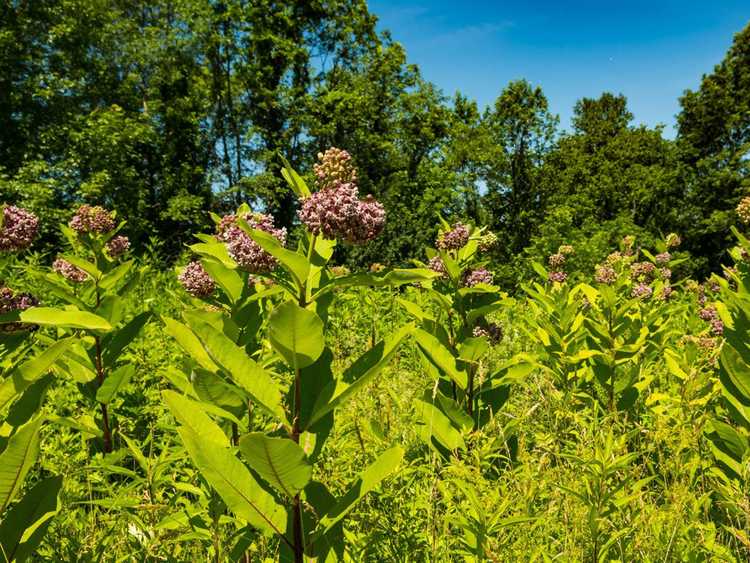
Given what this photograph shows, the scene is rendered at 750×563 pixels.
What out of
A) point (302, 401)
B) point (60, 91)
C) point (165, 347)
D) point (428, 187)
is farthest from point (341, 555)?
point (60, 91)

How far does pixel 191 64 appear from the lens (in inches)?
939

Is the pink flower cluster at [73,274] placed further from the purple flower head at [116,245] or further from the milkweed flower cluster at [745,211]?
the milkweed flower cluster at [745,211]

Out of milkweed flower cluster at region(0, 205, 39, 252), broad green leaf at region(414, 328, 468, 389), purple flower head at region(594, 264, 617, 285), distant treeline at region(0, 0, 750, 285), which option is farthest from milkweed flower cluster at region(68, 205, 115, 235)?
distant treeline at region(0, 0, 750, 285)

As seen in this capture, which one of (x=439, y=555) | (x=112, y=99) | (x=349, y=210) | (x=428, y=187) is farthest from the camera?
(x=112, y=99)

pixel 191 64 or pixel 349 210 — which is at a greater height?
pixel 191 64

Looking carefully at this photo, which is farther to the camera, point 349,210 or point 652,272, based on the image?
point 652,272

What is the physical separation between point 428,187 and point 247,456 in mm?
20515

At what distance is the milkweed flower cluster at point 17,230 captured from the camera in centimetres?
230

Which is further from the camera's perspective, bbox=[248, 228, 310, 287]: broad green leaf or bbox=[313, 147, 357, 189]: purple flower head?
bbox=[313, 147, 357, 189]: purple flower head

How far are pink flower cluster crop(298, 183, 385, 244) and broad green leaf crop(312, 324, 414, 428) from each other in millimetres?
332

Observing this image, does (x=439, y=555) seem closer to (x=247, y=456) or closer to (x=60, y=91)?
(x=247, y=456)

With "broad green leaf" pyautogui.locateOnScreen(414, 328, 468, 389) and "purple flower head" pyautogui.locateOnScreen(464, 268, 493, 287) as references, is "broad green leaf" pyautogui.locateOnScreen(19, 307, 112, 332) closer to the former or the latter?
"broad green leaf" pyautogui.locateOnScreen(414, 328, 468, 389)

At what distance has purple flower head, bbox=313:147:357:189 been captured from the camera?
1546 millimetres

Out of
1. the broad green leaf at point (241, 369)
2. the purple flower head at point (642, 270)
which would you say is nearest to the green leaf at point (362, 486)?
the broad green leaf at point (241, 369)
